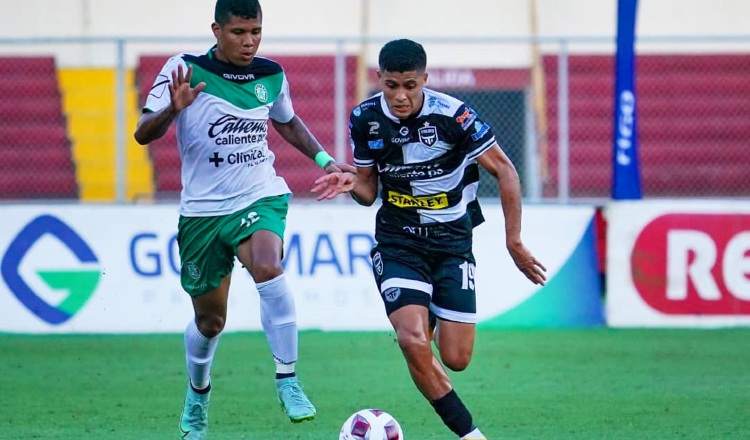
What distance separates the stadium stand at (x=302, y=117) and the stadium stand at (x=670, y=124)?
275 cm

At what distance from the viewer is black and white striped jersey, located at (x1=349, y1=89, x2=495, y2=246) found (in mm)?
7297

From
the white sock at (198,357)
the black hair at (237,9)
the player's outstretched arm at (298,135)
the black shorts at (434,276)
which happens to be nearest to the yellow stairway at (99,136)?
the player's outstretched arm at (298,135)

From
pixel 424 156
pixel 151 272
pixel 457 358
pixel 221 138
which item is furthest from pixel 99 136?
pixel 457 358

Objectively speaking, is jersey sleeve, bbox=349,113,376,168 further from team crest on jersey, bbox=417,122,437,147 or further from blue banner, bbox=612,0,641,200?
blue banner, bbox=612,0,641,200

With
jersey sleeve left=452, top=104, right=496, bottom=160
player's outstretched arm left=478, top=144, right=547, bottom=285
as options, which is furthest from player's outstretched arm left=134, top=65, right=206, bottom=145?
player's outstretched arm left=478, top=144, right=547, bottom=285

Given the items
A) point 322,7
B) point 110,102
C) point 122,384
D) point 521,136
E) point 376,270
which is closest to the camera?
point 376,270

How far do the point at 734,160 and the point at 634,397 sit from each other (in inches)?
279

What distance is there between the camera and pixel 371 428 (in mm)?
6746

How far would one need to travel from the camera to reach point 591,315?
532 inches

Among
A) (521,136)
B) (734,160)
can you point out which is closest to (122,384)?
(521,136)

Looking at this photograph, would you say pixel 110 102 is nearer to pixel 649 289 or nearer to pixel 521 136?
pixel 521 136

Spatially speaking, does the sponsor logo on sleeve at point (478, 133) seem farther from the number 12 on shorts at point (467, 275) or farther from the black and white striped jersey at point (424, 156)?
the number 12 on shorts at point (467, 275)

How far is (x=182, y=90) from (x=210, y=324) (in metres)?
1.42

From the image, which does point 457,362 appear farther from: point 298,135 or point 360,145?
point 298,135
